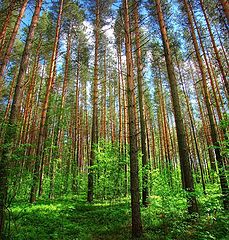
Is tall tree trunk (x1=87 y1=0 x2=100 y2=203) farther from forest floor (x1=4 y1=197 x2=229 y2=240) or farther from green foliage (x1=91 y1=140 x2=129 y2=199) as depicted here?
forest floor (x1=4 y1=197 x2=229 y2=240)

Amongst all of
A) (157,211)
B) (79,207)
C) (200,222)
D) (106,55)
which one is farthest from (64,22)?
(200,222)

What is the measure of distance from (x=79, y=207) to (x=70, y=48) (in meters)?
13.2

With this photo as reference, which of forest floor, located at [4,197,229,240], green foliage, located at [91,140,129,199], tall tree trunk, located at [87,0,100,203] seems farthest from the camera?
tall tree trunk, located at [87,0,100,203]

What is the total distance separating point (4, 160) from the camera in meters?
4.67

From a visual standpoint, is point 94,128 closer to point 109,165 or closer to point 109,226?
point 109,165

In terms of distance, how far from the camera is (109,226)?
6.75m

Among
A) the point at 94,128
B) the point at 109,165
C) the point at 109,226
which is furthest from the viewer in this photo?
the point at 94,128

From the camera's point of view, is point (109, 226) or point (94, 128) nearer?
point (109, 226)

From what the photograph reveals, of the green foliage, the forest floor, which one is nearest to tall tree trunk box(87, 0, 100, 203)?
the green foliage

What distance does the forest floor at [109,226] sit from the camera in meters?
5.26

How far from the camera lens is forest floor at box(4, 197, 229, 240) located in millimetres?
5258

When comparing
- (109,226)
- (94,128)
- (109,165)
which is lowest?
(109,226)

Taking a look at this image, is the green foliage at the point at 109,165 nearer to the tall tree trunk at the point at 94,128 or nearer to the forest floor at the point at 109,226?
the tall tree trunk at the point at 94,128

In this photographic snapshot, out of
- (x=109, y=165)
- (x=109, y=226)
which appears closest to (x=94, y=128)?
(x=109, y=165)
